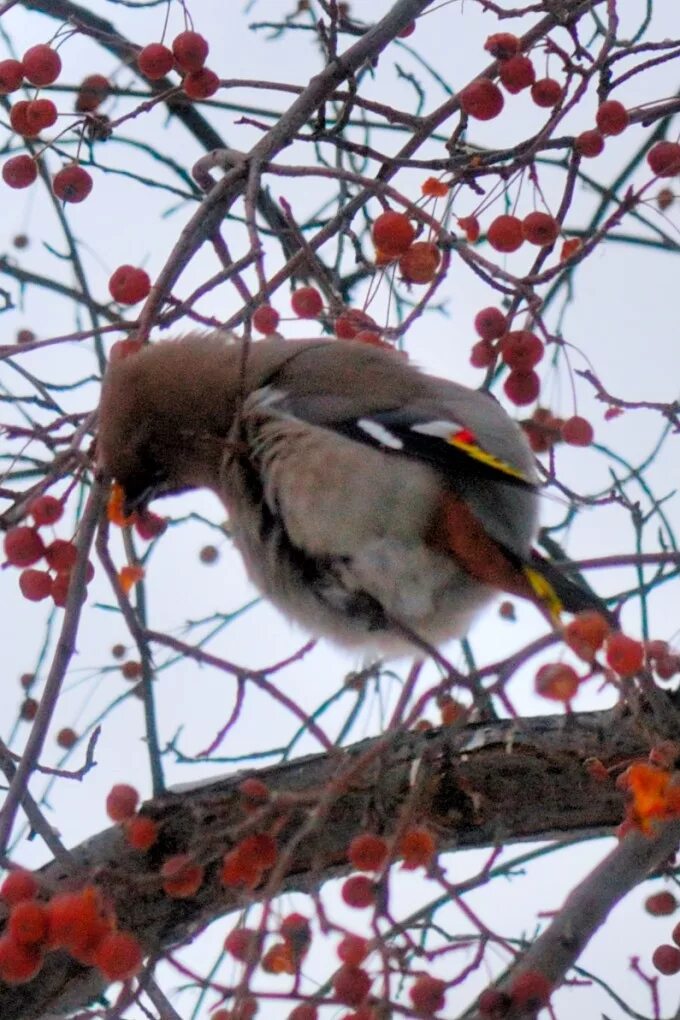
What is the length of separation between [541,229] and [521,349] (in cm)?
22

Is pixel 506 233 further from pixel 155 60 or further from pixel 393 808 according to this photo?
pixel 393 808

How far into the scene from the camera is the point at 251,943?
1.61 meters

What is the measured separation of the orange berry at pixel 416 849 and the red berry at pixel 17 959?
50 centimetres

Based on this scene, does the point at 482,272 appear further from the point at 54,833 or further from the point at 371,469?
the point at 54,833

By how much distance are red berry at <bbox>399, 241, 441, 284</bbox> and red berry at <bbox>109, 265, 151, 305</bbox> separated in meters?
0.45

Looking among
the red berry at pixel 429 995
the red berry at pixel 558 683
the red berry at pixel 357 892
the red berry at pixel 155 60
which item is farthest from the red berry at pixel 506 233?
the red berry at pixel 429 995

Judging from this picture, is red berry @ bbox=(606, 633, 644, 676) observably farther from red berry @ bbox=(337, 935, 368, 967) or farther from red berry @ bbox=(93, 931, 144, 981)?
red berry @ bbox=(93, 931, 144, 981)

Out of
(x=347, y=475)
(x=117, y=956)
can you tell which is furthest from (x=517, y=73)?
(x=117, y=956)

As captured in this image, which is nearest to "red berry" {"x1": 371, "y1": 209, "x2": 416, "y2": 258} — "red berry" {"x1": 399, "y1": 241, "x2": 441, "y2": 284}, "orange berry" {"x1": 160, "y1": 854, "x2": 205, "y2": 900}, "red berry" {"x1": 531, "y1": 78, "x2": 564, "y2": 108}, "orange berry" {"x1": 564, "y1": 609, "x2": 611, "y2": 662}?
"red berry" {"x1": 399, "y1": 241, "x2": 441, "y2": 284}

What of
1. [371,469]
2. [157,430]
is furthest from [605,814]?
[157,430]

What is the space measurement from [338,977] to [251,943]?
1.25 feet

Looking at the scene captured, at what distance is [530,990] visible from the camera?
6.04 ft

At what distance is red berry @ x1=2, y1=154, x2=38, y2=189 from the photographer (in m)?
2.86

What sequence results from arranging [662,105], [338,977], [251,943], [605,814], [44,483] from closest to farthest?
[251,943], [338,977], [44,483], [605,814], [662,105]
